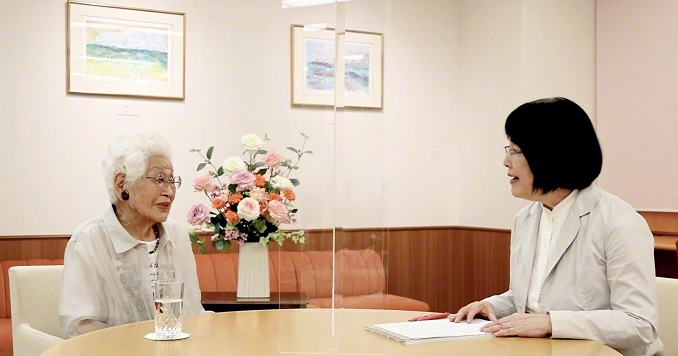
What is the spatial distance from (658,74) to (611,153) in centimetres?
67

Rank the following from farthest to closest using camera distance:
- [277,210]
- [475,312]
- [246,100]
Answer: [246,100], [277,210], [475,312]

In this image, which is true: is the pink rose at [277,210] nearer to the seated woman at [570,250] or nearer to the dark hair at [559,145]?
the seated woman at [570,250]

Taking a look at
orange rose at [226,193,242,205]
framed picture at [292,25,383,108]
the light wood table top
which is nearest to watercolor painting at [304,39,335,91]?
framed picture at [292,25,383,108]

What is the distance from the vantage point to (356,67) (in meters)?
1.75

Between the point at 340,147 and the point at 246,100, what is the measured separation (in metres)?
3.66

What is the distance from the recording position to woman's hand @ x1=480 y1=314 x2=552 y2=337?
197cm

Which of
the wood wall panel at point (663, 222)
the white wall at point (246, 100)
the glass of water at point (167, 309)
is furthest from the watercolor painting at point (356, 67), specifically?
the wood wall panel at point (663, 222)

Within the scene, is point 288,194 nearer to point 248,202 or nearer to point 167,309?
point 248,202

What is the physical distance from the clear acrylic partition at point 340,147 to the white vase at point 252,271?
68.1 inches

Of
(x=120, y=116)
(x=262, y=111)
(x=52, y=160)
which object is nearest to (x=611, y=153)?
(x=262, y=111)

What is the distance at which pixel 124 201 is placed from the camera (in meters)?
2.68

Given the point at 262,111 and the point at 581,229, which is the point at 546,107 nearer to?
the point at 581,229

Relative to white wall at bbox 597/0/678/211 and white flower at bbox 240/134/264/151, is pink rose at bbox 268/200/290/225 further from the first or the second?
white wall at bbox 597/0/678/211

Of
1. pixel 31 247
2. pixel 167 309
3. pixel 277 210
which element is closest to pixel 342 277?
pixel 167 309
